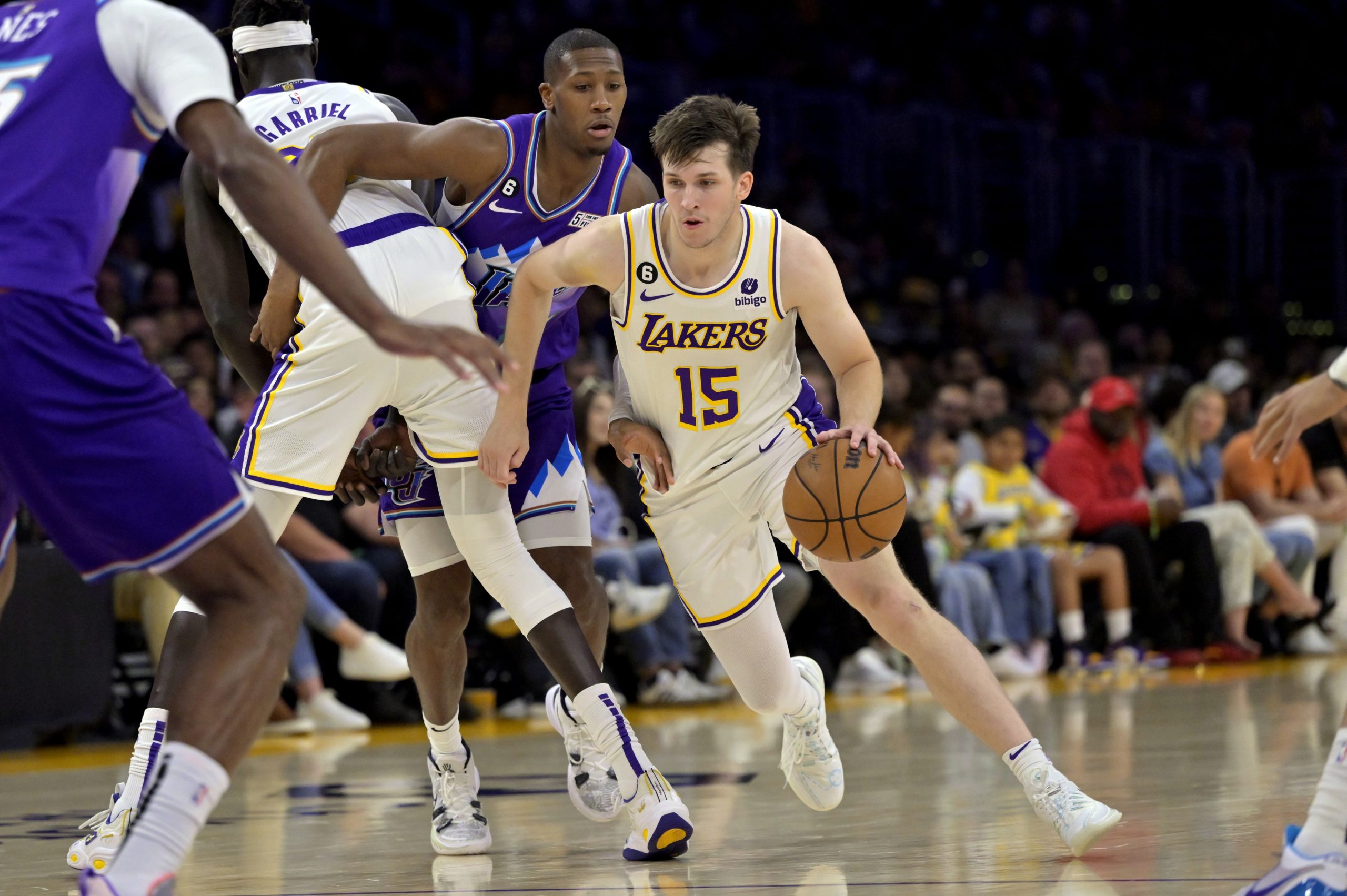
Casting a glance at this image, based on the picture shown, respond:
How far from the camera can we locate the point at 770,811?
189 inches

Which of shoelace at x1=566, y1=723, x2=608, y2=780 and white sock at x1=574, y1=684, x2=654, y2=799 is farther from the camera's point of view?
shoelace at x1=566, y1=723, x2=608, y2=780

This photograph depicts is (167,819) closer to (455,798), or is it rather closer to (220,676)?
(220,676)

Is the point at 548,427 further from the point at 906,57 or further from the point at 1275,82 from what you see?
the point at 1275,82

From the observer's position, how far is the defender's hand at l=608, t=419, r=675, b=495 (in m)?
4.32

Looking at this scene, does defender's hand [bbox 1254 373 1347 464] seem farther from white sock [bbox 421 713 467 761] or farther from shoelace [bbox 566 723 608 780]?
white sock [bbox 421 713 467 761]

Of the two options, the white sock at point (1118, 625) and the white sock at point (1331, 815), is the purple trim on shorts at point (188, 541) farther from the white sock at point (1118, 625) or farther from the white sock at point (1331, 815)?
the white sock at point (1118, 625)

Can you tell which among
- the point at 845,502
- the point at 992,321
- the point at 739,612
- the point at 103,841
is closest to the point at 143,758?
the point at 103,841

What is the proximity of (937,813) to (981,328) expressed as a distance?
35.3ft

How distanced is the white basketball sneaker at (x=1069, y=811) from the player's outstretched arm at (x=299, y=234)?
6.32 ft

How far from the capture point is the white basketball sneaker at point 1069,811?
3752 mm

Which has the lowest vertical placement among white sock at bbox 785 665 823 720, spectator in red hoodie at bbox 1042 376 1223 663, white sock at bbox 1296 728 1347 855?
spectator in red hoodie at bbox 1042 376 1223 663

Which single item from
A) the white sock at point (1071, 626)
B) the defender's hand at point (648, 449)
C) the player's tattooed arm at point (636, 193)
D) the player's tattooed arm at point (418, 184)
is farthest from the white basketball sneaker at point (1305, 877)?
the white sock at point (1071, 626)

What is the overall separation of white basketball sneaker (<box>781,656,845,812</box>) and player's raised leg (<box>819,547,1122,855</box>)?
43 cm

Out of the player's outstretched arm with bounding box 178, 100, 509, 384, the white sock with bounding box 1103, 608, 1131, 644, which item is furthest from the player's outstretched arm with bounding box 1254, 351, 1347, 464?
the white sock with bounding box 1103, 608, 1131, 644
